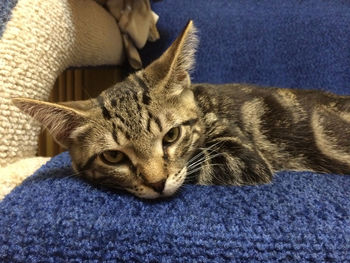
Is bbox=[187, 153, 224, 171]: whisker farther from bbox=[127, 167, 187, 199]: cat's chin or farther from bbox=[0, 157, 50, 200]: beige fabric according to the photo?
bbox=[0, 157, 50, 200]: beige fabric

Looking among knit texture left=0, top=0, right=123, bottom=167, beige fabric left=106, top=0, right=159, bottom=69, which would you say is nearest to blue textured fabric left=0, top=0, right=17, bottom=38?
knit texture left=0, top=0, right=123, bottom=167

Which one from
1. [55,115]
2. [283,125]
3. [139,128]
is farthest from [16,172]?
[283,125]

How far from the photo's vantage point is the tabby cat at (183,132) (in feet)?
2.37

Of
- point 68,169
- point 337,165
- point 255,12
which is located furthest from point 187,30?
point 255,12

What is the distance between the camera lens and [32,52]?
3.07 feet

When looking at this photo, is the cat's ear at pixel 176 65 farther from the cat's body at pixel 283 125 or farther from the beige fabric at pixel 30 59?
the beige fabric at pixel 30 59

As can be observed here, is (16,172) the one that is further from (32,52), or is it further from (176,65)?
(176,65)

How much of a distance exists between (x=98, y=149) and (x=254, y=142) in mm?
503

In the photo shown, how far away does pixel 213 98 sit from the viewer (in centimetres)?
102

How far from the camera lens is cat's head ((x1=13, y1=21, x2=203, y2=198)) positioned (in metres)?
0.71

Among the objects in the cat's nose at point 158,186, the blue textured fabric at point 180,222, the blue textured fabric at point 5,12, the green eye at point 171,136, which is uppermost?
the blue textured fabric at point 5,12

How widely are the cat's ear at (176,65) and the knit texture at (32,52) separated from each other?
0.36 m

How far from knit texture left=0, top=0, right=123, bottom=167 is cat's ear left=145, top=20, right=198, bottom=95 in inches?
14.3

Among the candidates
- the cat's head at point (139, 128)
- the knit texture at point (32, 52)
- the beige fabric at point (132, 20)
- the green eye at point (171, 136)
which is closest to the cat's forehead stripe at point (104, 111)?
the cat's head at point (139, 128)
